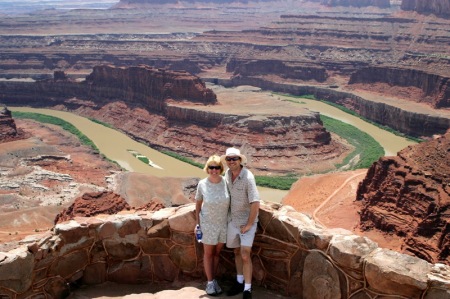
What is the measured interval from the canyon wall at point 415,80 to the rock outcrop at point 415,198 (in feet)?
117

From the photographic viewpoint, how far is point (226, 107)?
190 ft

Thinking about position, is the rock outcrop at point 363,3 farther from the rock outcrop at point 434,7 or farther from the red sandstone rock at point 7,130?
the red sandstone rock at point 7,130

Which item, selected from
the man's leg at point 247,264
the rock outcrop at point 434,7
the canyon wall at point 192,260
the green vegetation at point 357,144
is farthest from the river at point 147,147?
the rock outcrop at point 434,7

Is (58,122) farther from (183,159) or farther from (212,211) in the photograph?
(212,211)

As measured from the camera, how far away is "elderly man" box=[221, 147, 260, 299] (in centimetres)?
821

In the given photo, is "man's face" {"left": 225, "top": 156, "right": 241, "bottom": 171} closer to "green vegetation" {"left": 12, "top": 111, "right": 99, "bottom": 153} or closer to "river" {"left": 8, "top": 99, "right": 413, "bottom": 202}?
"river" {"left": 8, "top": 99, "right": 413, "bottom": 202}

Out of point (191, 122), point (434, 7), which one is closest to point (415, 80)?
point (191, 122)

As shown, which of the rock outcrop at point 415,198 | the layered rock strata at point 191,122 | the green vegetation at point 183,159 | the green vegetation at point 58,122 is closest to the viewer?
the rock outcrop at point 415,198

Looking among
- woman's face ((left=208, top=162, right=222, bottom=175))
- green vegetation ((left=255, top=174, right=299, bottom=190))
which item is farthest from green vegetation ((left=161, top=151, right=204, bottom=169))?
woman's face ((left=208, top=162, right=222, bottom=175))

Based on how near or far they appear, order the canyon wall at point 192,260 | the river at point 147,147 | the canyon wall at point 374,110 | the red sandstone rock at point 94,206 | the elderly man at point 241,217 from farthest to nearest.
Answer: the canyon wall at point 374,110
the river at point 147,147
the red sandstone rock at point 94,206
the elderly man at point 241,217
the canyon wall at point 192,260

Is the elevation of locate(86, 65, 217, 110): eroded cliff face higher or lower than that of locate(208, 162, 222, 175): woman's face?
lower

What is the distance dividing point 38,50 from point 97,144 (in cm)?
5501

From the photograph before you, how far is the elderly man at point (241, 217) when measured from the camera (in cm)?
821

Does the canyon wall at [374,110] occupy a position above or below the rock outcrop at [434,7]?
below
